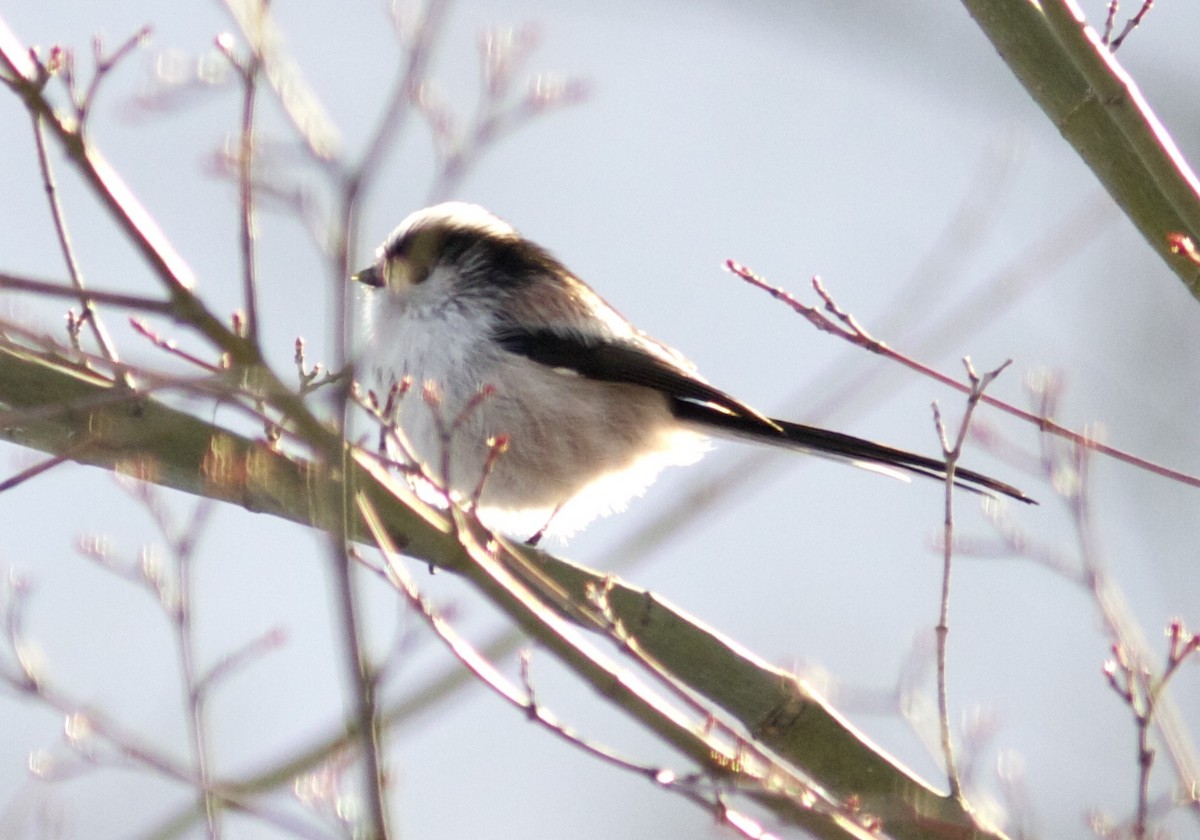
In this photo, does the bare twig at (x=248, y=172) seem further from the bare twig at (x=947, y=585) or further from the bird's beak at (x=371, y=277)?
the bird's beak at (x=371, y=277)

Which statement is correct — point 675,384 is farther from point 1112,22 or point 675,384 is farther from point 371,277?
point 1112,22

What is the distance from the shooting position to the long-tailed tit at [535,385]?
14.5ft

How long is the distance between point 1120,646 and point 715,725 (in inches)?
34.3

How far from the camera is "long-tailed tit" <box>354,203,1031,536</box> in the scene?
174 inches

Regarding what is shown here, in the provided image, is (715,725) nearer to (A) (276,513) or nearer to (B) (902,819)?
(B) (902,819)

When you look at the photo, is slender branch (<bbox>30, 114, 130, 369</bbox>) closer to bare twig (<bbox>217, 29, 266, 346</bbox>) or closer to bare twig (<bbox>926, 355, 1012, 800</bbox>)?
bare twig (<bbox>217, 29, 266, 346</bbox>)

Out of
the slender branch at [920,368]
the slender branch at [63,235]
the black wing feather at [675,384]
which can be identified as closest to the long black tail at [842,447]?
the black wing feather at [675,384]

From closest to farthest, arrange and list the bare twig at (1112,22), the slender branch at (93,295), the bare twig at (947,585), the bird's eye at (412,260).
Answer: the slender branch at (93,295)
the bare twig at (947,585)
the bare twig at (1112,22)
the bird's eye at (412,260)

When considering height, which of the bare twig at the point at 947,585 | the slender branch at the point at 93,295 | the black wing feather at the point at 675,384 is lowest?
the bare twig at the point at 947,585

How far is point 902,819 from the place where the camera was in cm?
254

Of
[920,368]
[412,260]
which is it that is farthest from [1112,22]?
[412,260]

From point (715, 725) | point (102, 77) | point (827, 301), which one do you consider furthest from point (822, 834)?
point (102, 77)

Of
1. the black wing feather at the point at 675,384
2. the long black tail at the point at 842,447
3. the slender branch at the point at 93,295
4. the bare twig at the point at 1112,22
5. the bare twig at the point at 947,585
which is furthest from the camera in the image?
the black wing feather at the point at 675,384

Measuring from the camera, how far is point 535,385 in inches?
181
